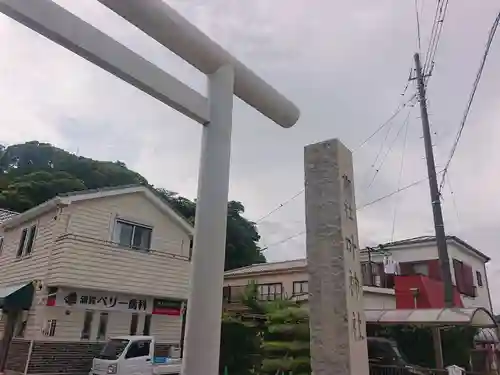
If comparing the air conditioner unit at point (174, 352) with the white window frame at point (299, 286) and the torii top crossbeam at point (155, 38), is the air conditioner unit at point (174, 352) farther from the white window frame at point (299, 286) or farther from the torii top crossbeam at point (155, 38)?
the torii top crossbeam at point (155, 38)

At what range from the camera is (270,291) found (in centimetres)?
1678

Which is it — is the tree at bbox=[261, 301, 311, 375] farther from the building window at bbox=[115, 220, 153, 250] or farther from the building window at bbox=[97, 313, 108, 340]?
the building window at bbox=[115, 220, 153, 250]

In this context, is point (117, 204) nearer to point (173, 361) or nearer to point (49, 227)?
point (49, 227)

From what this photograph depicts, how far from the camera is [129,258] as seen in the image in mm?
12695

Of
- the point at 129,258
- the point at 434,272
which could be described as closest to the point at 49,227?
the point at 129,258

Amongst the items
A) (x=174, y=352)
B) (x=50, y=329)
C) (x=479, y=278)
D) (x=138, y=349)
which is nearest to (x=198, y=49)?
(x=138, y=349)

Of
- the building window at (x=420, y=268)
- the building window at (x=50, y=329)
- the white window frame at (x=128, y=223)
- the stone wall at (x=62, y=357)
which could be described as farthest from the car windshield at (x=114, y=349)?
the building window at (x=420, y=268)

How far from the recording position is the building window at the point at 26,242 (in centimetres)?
1279

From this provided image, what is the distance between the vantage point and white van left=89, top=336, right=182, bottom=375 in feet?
33.4

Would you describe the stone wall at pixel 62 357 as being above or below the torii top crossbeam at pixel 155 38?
below

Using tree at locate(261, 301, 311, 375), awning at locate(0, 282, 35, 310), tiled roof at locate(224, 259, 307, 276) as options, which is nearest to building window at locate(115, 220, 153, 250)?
awning at locate(0, 282, 35, 310)

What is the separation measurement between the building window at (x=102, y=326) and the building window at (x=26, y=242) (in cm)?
299

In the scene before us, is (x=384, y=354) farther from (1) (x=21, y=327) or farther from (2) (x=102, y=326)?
(1) (x=21, y=327)

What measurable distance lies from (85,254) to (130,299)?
2093 mm
